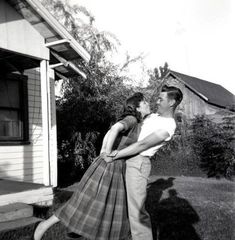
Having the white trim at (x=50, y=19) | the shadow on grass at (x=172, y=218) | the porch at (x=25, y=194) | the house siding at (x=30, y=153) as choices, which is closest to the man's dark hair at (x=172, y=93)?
the shadow on grass at (x=172, y=218)

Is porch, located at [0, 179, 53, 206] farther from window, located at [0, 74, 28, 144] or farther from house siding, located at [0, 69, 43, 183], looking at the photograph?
window, located at [0, 74, 28, 144]

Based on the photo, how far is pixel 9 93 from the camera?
8492mm

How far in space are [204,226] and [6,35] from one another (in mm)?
4859

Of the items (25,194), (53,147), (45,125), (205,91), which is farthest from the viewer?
(205,91)

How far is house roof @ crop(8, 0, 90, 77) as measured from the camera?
6609 millimetres

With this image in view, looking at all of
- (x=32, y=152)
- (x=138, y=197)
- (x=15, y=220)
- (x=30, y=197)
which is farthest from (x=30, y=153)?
(x=138, y=197)

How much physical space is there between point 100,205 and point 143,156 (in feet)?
2.26

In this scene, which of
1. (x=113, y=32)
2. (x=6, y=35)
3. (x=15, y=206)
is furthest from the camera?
(x=113, y=32)

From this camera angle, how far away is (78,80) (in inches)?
517

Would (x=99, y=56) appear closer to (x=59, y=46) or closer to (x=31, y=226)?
(x=59, y=46)

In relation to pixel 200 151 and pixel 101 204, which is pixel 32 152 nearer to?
pixel 101 204

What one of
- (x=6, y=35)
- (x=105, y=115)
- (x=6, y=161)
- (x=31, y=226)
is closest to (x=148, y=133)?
(x=31, y=226)

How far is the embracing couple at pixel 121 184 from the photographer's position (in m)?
3.59

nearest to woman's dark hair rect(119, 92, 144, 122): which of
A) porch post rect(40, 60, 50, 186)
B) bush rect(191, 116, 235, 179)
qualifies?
porch post rect(40, 60, 50, 186)
